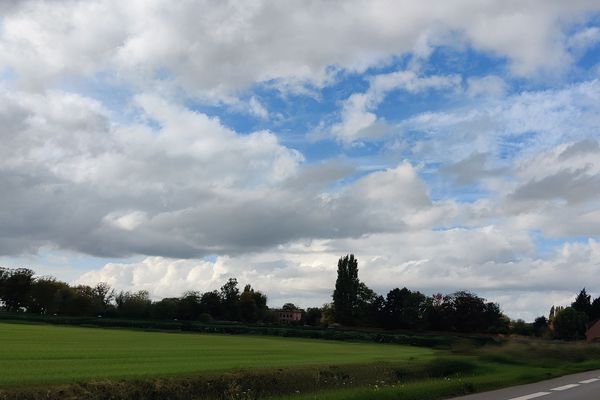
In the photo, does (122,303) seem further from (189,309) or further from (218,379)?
(218,379)

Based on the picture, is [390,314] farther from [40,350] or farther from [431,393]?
[431,393]

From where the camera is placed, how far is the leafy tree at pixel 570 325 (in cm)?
14162

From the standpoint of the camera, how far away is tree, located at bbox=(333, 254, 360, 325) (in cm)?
14850

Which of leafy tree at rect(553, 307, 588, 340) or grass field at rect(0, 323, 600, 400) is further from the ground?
leafy tree at rect(553, 307, 588, 340)

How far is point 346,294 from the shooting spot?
152000mm

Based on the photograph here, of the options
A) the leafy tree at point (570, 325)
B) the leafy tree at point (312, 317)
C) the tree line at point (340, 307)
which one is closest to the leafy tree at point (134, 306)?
the tree line at point (340, 307)

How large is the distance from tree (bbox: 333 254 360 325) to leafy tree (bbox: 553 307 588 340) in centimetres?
4777

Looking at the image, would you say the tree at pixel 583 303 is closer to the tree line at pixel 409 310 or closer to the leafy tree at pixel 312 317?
the tree line at pixel 409 310

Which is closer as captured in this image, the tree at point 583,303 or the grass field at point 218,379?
the grass field at point 218,379

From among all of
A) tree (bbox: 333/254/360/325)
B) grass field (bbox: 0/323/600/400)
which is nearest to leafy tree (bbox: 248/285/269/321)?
tree (bbox: 333/254/360/325)

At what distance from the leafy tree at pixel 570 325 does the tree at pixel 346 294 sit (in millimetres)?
47768

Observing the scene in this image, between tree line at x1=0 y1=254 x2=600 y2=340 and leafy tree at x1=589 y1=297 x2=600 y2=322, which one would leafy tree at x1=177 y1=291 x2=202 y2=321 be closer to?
tree line at x1=0 y1=254 x2=600 y2=340

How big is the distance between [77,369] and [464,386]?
17292mm

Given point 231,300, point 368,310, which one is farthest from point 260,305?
point 368,310
